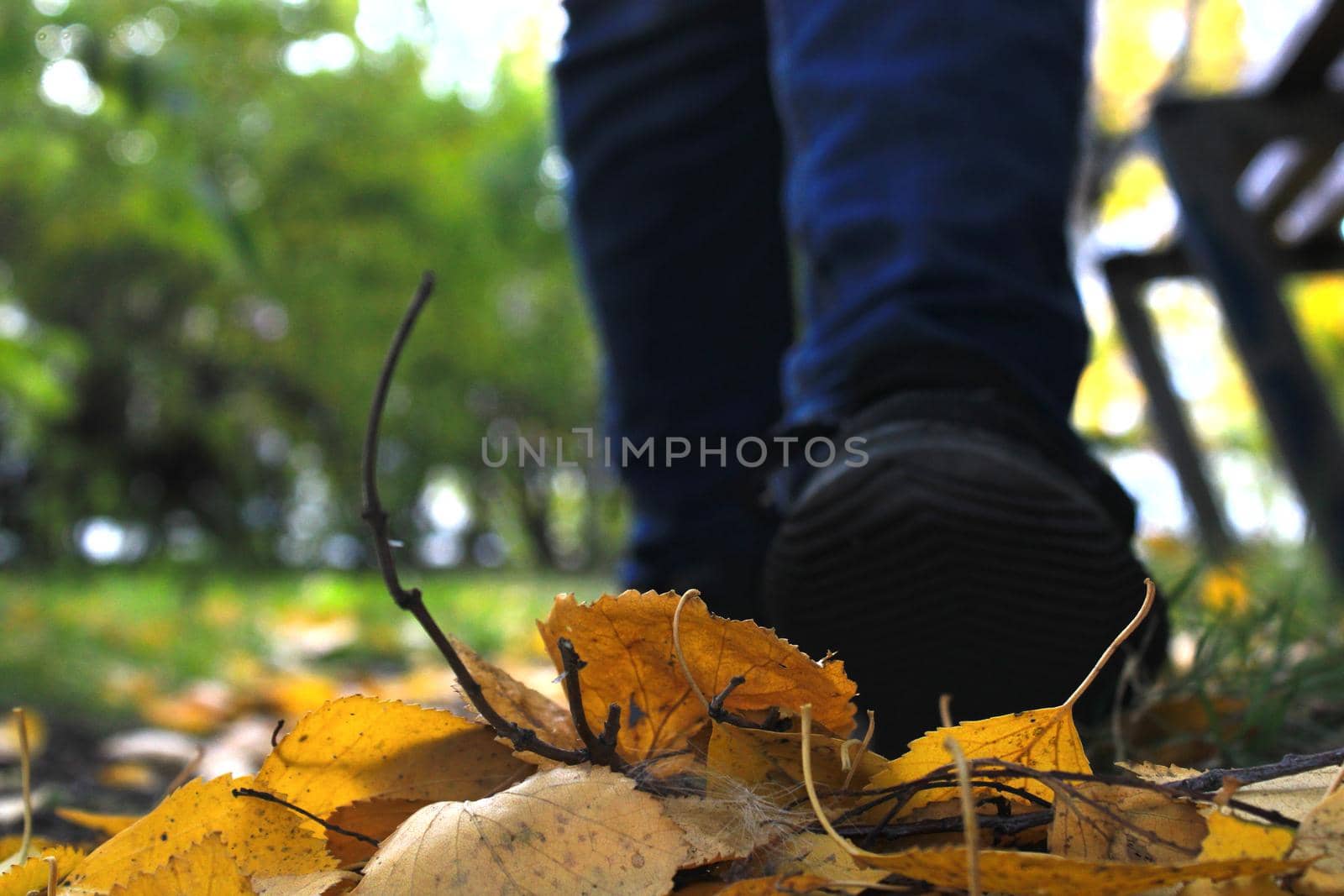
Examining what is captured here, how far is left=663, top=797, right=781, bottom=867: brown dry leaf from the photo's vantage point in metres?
0.49

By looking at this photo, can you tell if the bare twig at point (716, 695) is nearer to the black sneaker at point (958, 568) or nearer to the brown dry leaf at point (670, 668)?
the brown dry leaf at point (670, 668)

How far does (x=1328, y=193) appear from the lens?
285cm

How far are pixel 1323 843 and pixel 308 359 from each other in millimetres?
7785

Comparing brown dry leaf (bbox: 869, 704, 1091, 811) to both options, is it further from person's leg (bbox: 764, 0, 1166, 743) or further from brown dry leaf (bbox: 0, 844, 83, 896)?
brown dry leaf (bbox: 0, 844, 83, 896)

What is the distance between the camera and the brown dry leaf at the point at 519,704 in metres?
0.61

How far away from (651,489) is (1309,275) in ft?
8.59

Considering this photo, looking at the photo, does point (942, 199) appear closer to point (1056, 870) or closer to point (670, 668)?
point (670, 668)

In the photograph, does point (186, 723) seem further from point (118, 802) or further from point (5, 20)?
point (5, 20)

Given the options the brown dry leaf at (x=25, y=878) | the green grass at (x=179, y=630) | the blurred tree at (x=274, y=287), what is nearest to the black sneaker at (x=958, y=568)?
the brown dry leaf at (x=25, y=878)

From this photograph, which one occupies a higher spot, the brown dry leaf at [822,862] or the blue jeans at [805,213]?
the blue jeans at [805,213]

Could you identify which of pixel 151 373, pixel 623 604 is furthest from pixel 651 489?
pixel 151 373

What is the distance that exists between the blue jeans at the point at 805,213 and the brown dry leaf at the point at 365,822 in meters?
0.45

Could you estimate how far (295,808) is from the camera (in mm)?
568

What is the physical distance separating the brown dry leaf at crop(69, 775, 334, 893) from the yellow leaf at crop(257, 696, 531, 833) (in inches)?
0.7
